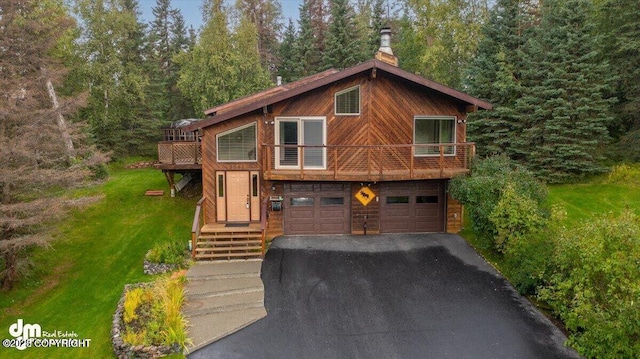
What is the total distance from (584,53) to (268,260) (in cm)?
1752

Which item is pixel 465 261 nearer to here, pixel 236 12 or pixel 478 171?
pixel 478 171

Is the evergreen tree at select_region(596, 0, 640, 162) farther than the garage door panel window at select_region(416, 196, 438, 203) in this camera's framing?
Yes

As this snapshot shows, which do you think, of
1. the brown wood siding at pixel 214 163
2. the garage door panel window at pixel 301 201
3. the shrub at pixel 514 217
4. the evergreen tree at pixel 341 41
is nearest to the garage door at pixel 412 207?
the garage door panel window at pixel 301 201

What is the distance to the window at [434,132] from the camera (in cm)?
1499

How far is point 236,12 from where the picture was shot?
27.3 meters

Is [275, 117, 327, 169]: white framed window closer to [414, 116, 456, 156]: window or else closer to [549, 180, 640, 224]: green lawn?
[414, 116, 456, 156]: window

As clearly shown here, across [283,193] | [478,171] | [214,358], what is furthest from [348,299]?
[478,171]

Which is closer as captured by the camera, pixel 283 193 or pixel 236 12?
pixel 283 193

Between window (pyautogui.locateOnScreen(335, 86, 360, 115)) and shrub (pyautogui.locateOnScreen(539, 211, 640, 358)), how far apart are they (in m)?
8.29

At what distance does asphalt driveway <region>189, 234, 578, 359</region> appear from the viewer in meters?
8.48

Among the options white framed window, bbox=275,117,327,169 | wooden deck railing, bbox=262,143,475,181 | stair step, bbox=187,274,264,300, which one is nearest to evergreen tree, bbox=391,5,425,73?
wooden deck railing, bbox=262,143,475,181

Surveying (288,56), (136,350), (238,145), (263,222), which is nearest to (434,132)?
(263,222)

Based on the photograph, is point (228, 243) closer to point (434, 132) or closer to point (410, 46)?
point (434, 132)

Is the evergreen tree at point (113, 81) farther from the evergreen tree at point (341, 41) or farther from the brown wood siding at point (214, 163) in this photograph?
the brown wood siding at point (214, 163)
